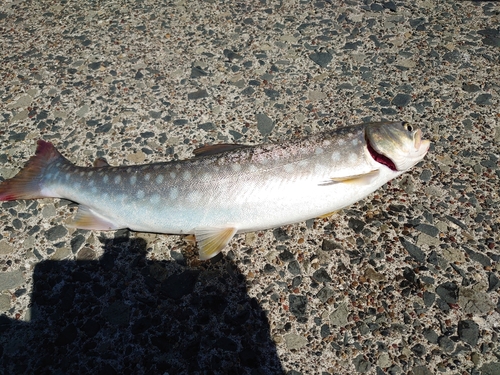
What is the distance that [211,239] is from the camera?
3.29 meters

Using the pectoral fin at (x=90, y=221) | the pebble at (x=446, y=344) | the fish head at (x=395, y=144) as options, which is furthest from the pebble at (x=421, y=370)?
the pectoral fin at (x=90, y=221)

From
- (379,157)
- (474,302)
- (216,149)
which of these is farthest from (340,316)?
(216,149)

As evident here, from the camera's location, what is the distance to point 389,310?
306 centimetres

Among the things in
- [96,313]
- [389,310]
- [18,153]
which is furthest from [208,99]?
[389,310]

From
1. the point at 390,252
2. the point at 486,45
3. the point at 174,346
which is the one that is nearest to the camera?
the point at 174,346

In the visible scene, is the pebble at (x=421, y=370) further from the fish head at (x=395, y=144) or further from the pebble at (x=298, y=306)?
the fish head at (x=395, y=144)

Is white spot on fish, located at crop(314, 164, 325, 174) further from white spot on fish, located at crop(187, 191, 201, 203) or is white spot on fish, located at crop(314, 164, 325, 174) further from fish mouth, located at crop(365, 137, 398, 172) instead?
white spot on fish, located at crop(187, 191, 201, 203)

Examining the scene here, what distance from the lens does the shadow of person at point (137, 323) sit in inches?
114

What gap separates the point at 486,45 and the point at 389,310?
4052 millimetres

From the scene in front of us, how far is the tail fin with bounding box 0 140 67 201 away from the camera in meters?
3.80

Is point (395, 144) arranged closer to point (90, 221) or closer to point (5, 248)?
point (90, 221)

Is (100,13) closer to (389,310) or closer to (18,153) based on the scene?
(18,153)

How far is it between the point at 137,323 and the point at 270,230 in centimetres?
134

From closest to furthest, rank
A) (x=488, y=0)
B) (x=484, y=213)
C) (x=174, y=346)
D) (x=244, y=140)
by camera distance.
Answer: (x=174, y=346)
(x=484, y=213)
(x=244, y=140)
(x=488, y=0)
